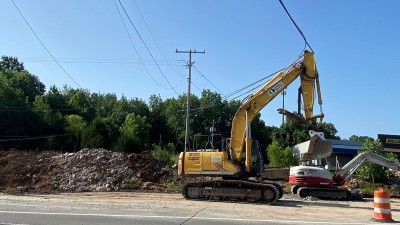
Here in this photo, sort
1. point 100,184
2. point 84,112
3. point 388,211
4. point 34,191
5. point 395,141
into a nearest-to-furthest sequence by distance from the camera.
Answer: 1. point 388,211
2. point 34,191
3. point 100,184
4. point 395,141
5. point 84,112

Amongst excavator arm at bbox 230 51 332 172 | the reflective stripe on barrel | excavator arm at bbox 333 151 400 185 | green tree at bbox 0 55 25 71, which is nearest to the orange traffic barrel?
the reflective stripe on barrel

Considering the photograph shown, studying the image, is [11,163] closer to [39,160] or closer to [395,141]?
[39,160]

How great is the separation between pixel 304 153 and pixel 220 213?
26.3 ft

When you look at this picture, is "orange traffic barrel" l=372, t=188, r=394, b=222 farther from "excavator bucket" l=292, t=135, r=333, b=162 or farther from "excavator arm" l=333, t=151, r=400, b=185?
"excavator arm" l=333, t=151, r=400, b=185

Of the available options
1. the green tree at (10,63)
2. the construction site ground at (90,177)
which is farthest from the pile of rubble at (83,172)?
the green tree at (10,63)

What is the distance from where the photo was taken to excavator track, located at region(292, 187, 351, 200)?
23.8 meters

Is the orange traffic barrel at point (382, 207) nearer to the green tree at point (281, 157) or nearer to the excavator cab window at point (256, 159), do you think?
the excavator cab window at point (256, 159)

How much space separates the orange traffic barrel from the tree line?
4591 cm

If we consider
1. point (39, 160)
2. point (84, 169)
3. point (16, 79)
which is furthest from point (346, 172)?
point (16, 79)

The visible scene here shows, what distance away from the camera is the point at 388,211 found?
527 inches

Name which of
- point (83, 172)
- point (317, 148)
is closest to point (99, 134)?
point (83, 172)

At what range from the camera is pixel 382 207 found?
13383 mm

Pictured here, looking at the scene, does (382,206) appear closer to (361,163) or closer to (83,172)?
(361,163)

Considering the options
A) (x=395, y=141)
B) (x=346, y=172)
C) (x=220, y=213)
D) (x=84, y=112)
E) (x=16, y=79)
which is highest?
(x=16, y=79)
